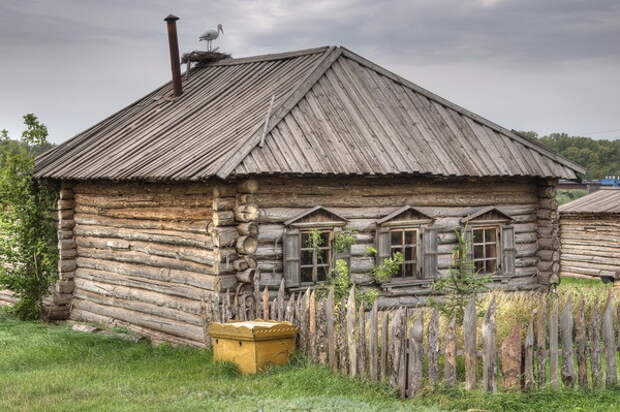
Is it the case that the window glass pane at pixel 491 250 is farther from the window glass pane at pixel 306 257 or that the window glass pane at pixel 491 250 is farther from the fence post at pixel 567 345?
the fence post at pixel 567 345

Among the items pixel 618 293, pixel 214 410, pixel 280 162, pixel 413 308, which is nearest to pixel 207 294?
pixel 280 162

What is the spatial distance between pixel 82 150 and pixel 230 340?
27.6 ft

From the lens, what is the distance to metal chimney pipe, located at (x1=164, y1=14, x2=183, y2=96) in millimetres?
20141

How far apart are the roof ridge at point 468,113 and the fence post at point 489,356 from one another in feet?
27.7

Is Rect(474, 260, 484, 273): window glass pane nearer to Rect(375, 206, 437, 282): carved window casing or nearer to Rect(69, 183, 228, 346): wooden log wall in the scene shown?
Rect(375, 206, 437, 282): carved window casing

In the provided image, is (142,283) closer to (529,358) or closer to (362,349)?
(362,349)

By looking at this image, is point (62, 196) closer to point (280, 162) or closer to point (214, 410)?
point (280, 162)

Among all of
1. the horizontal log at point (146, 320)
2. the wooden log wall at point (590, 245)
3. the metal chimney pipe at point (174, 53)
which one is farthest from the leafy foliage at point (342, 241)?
the wooden log wall at point (590, 245)

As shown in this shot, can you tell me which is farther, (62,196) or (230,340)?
(62,196)

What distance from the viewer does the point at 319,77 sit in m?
17.0

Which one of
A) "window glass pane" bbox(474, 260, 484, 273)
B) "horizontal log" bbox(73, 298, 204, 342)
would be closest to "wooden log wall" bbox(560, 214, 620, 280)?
"window glass pane" bbox(474, 260, 484, 273)

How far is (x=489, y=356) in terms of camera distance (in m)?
10.2

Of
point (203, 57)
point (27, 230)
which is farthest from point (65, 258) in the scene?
point (203, 57)

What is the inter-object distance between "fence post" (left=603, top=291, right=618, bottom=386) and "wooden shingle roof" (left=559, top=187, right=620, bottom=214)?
17.6 metres
